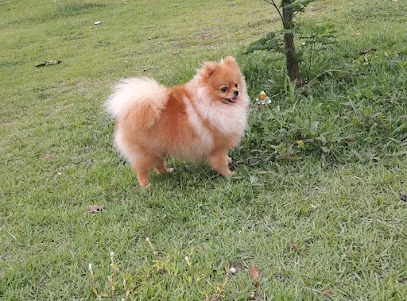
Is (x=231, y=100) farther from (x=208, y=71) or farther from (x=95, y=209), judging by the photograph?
(x=95, y=209)

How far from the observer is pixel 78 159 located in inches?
157

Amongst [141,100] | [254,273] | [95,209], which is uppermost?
[141,100]

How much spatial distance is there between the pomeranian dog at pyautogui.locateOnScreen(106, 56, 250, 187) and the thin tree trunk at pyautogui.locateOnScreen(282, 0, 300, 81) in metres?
1.10

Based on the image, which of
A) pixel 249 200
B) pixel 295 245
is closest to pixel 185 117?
pixel 249 200

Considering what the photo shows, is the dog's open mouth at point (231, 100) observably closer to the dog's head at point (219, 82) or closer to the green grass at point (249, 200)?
the dog's head at point (219, 82)

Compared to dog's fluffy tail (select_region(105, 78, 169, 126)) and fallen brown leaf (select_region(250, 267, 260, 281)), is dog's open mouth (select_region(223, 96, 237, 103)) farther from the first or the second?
fallen brown leaf (select_region(250, 267, 260, 281))

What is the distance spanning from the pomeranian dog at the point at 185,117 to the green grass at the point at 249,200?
248 mm

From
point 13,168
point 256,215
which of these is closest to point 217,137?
point 256,215

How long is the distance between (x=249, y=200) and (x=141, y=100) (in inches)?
41.8

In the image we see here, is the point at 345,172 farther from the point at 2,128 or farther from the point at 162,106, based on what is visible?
the point at 2,128

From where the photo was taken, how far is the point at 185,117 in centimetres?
305

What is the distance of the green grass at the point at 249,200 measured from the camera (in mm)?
2166

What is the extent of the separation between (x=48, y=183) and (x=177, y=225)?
4.96ft

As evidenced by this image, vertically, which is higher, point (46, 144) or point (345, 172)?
point (345, 172)
